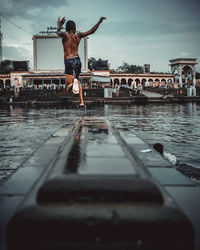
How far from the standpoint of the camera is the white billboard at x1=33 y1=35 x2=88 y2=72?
4841 centimetres

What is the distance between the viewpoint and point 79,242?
3.07 ft

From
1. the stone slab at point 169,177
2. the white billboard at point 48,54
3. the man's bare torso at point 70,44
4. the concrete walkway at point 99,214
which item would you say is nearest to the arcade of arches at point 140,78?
the white billboard at point 48,54

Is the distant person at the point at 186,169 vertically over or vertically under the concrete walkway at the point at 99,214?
under

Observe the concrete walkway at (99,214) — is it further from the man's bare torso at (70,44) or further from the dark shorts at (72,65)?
the man's bare torso at (70,44)


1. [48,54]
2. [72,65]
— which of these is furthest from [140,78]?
[72,65]

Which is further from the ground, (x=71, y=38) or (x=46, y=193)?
(x=71, y=38)

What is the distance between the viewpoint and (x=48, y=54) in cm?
4878

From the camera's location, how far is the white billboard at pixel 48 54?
48.4 metres

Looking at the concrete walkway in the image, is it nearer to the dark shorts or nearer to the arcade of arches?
the dark shorts

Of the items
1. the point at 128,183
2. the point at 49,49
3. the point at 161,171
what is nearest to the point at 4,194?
the point at 128,183

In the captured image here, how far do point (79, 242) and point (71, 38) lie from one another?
4.70m

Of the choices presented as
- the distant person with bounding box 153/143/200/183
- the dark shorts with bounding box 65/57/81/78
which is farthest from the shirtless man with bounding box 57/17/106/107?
the distant person with bounding box 153/143/200/183

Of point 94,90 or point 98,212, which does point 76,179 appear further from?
point 94,90

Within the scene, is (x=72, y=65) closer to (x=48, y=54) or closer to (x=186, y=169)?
(x=186, y=169)
